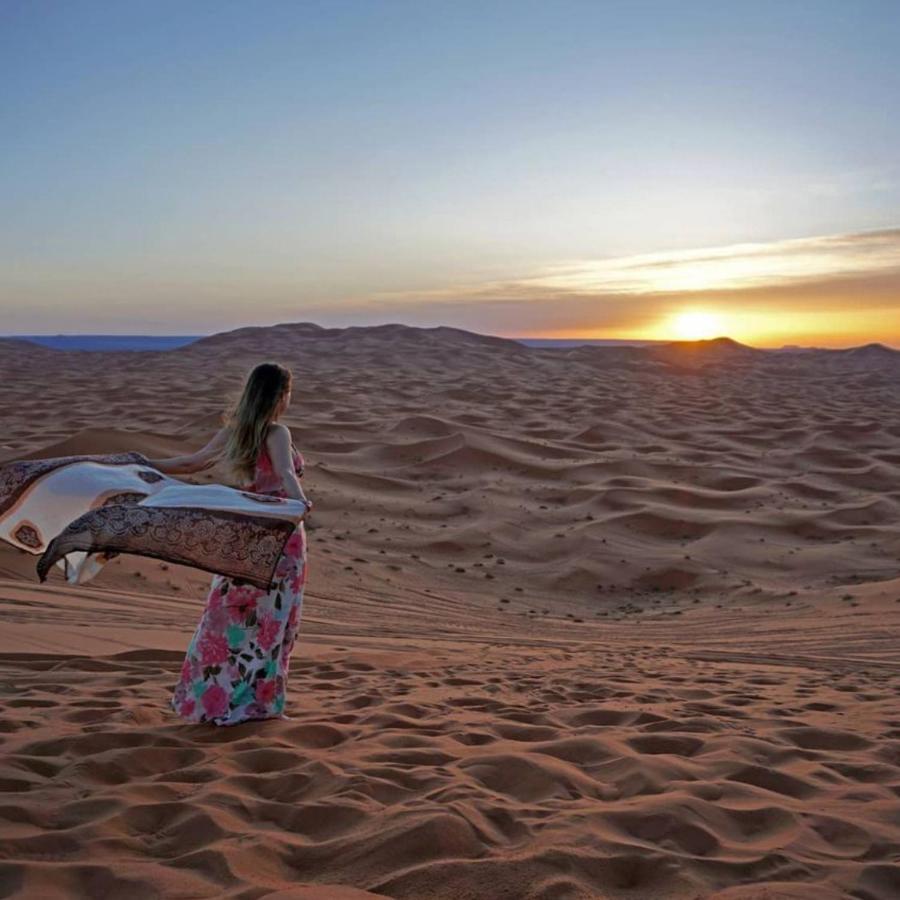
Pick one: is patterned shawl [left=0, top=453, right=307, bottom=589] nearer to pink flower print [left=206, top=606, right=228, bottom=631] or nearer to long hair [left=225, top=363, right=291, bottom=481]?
long hair [left=225, top=363, right=291, bottom=481]

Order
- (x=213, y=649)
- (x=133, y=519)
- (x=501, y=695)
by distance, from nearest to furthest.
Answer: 1. (x=133, y=519)
2. (x=213, y=649)
3. (x=501, y=695)

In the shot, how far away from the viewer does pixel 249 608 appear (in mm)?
4773

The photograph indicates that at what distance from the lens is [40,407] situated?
74.3 feet

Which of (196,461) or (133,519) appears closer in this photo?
(133,519)

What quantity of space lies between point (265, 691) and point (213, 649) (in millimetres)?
326

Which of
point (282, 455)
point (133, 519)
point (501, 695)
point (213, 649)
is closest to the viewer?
point (133, 519)

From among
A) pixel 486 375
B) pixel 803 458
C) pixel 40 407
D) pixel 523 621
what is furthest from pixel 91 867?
pixel 486 375

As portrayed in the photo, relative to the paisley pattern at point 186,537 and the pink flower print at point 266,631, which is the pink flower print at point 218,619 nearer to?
the pink flower print at point 266,631

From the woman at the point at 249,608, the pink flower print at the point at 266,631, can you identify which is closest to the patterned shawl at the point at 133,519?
the woman at the point at 249,608

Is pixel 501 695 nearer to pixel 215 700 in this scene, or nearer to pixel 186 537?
pixel 215 700

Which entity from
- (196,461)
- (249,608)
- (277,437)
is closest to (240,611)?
(249,608)

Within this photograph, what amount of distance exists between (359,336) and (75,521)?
144 ft

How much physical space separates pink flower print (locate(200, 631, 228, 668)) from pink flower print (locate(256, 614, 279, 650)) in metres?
0.16

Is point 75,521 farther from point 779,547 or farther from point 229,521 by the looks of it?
point 779,547
